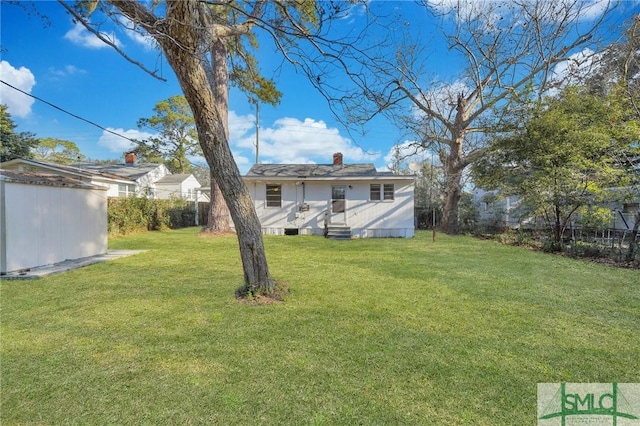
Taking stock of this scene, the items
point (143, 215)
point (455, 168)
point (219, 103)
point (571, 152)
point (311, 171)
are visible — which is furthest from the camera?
point (455, 168)

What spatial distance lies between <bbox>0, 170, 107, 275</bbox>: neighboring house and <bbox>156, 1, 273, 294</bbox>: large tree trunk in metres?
4.49

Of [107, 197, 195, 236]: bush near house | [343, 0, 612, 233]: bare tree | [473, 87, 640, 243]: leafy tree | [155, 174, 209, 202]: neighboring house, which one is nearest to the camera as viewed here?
[473, 87, 640, 243]: leafy tree

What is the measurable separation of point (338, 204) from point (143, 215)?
9341 millimetres

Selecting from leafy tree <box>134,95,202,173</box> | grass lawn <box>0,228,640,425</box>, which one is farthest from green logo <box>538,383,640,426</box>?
leafy tree <box>134,95,202,173</box>

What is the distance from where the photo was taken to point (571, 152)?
28.7 feet

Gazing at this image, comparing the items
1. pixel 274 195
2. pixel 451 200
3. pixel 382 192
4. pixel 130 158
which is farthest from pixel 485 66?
pixel 130 158

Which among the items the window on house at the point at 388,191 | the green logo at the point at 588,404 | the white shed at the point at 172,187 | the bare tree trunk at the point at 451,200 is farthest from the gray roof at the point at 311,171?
the white shed at the point at 172,187

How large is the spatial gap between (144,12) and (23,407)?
3.56 meters

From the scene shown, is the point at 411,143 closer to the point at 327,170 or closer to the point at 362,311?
the point at 327,170

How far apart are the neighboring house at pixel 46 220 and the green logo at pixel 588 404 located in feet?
26.4

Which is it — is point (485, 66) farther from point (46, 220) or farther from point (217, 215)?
point (46, 220)

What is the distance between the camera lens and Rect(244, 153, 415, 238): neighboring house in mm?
13133

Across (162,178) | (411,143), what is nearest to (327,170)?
(411,143)

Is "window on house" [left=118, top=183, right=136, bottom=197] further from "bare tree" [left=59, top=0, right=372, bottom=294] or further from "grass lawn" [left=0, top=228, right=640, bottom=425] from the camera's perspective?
"bare tree" [left=59, top=0, right=372, bottom=294]
